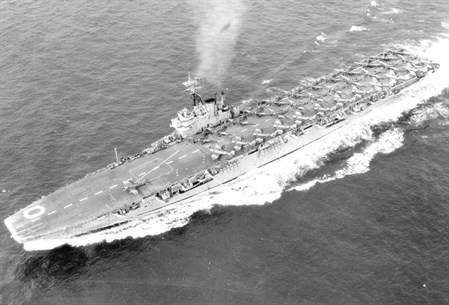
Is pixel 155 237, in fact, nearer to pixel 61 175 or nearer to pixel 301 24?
pixel 61 175

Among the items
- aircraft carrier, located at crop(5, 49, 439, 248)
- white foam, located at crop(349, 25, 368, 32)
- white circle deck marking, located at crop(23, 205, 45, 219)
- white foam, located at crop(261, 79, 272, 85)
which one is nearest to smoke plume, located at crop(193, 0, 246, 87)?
white foam, located at crop(261, 79, 272, 85)

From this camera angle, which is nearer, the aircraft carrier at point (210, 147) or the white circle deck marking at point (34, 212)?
the white circle deck marking at point (34, 212)

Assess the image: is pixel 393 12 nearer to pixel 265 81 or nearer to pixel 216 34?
pixel 216 34

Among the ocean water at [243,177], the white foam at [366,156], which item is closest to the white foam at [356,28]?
the ocean water at [243,177]

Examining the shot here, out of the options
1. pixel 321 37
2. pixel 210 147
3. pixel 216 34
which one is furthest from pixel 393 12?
pixel 210 147

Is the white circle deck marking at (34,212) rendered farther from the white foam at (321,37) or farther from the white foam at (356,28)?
the white foam at (356,28)

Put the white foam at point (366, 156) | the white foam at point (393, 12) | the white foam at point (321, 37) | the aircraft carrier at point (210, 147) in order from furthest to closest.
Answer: the white foam at point (393, 12) → the white foam at point (321, 37) → the white foam at point (366, 156) → the aircraft carrier at point (210, 147)
